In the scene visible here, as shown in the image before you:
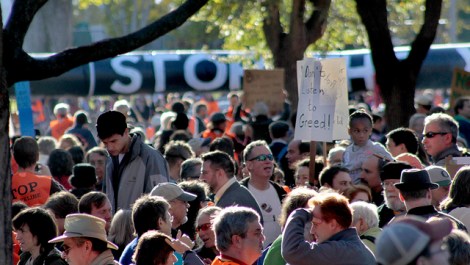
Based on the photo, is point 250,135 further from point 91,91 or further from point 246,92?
point 91,91

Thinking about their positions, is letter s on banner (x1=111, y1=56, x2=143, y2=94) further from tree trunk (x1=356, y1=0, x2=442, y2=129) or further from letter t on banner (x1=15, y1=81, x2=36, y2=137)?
tree trunk (x1=356, y1=0, x2=442, y2=129)

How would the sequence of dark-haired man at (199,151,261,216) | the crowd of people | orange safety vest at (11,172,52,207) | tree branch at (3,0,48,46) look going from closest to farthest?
the crowd of people
tree branch at (3,0,48,46)
dark-haired man at (199,151,261,216)
orange safety vest at (11,172,52,207)

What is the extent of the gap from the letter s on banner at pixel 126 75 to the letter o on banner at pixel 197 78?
3.77 ft

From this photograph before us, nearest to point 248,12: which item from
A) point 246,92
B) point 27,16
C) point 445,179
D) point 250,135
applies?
point 246,92

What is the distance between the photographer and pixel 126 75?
25.3 m

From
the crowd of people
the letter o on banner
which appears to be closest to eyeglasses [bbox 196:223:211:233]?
the crowd of people

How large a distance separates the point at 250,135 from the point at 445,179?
7601mm

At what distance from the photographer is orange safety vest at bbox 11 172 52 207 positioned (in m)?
10.2

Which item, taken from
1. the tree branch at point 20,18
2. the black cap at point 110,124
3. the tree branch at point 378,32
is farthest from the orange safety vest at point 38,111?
the tree branch at point 20,18

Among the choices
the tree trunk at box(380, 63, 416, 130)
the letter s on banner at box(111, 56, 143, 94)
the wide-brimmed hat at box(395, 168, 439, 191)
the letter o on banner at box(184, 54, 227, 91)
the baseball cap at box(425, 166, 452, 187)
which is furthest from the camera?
the letter o on banner at box(184, 54, 227, 91)

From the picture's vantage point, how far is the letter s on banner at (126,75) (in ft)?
82.9

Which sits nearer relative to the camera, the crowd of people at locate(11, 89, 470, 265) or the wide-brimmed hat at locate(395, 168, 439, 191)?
the crowd of people at locate(11, 89, 470, 265)

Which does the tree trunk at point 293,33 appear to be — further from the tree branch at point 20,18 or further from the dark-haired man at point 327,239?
the dark-haired man at point 327,239

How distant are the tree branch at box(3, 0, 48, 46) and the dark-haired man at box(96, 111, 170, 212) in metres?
2.06
